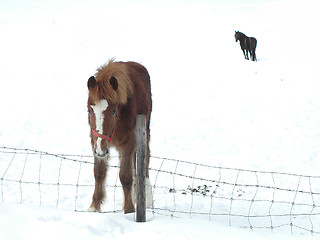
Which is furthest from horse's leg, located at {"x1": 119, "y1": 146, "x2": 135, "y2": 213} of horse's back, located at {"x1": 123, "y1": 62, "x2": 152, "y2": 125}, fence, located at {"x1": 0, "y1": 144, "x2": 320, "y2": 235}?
horse's back, located at {"x1": 123, "y1": 62, "x2": 152, "y2": 125}

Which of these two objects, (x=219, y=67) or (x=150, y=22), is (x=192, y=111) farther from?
(x=150, y=22)

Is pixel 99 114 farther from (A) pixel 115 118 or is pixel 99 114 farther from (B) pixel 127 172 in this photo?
(B) pixel 127 172

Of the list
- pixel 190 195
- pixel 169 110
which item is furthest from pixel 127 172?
pixel 169 110

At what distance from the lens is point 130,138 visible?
18.0 feet

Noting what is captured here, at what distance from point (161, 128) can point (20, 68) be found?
611 centimetres

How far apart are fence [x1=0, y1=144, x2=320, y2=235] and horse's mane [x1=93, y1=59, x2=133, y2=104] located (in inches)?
46.9

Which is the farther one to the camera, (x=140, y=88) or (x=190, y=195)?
(x=190, y=195)

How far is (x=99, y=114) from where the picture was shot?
15.3ft

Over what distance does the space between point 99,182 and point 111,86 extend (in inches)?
59.6

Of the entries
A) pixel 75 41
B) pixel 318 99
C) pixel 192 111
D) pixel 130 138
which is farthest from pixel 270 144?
pixel 75 41

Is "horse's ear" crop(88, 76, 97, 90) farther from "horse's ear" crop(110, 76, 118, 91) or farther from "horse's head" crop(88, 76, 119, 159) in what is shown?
"horse's ear" crop(110, 76, 118, 91)

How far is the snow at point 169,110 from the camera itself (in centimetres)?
434

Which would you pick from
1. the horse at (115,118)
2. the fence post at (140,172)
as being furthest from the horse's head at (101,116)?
the fence post at (140,172)

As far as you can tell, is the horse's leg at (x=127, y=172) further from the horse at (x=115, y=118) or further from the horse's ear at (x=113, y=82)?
the horse's ear at (x=113, y=82)
